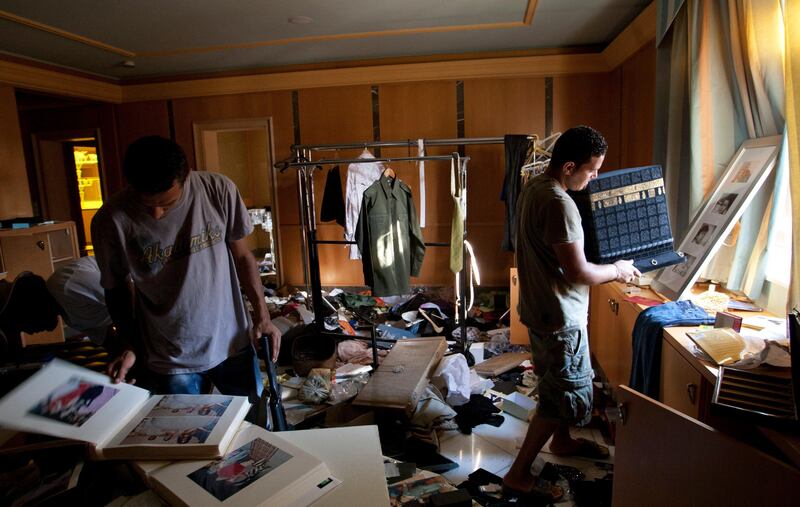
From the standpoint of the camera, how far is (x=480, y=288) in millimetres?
4637

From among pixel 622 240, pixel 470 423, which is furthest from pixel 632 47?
pixel 470 423

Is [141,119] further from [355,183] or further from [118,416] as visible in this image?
[118,416]

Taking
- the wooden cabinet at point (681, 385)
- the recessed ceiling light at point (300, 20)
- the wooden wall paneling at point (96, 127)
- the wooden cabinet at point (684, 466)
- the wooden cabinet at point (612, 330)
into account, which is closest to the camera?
the wooden cabinet at point (684, 466)

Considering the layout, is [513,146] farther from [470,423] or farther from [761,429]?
[761,429]

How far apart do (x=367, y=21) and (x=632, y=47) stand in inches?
79.3

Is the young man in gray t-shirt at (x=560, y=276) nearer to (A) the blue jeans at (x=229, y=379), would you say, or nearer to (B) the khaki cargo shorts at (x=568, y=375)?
(B) the khaki cargo shorts at (x=568, y=375)

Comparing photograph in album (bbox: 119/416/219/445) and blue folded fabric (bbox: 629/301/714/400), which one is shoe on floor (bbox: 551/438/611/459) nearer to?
blue folded fabric (bbox: 629/301/714/400)

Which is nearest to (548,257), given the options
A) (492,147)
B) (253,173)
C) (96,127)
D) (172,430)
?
(172,430)

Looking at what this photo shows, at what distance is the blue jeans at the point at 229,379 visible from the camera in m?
1.46

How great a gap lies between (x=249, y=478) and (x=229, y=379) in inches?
32.8

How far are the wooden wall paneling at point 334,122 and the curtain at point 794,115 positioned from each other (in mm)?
3548

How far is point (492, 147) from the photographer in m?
4.41

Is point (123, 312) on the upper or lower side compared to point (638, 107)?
lower

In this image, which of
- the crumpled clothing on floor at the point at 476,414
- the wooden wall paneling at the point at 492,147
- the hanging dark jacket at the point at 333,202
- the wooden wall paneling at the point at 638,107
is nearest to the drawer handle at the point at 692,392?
the crumpled clothing on floor at the point at 476,414
